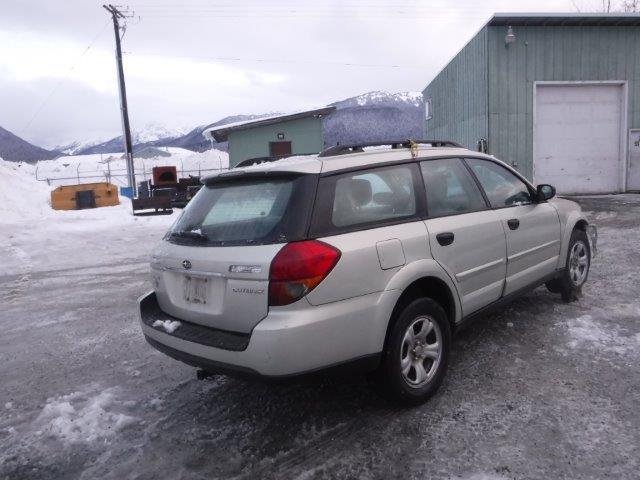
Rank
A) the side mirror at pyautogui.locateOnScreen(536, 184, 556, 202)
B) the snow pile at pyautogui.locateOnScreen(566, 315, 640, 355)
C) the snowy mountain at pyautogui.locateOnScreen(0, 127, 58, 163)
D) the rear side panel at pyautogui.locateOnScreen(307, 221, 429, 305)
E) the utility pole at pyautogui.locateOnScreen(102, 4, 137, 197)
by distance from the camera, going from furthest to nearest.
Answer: the snowy mountain at pyautogui.locateOnScreen(0, 127, 58, 163), the utility pole at pyautogui.locateOnScreen(102, 4, 137, 197), the side mirror at pyautogui.locateOnScreen(536, 184, 556, 202), the snow pile at pyautogui.locateOnScreen(566, 315, 640, 355), the rear side panel at pyautogui.locateOnScreen(307, 221, 429, 305)

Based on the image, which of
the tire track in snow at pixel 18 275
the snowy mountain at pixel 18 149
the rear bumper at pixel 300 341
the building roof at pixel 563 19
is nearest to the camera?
the rear bumper at pixel 300 341

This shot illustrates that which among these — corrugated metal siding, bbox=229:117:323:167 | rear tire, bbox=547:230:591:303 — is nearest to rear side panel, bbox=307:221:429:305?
rear tire, bbox=547:230:591:303

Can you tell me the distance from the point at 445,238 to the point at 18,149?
275ft

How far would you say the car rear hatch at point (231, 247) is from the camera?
8.81ft

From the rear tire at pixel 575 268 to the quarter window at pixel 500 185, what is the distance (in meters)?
0.95

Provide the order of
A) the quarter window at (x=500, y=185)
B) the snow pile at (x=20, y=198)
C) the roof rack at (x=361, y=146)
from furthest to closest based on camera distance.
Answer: the snow pile at (x=20, y=198) < the quarter window at (x=500, y=185) < the roof rack at (x=361, y=146)

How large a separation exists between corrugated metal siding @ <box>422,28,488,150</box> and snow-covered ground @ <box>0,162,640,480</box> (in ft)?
37.7

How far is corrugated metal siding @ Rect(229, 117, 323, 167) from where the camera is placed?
2606 cm

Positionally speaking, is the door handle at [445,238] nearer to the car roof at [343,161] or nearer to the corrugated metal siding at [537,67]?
the car roof at [343,161]

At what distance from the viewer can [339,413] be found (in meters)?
3.18

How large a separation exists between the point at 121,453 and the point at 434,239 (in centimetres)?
227

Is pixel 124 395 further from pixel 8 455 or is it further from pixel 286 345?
pixel 286 345

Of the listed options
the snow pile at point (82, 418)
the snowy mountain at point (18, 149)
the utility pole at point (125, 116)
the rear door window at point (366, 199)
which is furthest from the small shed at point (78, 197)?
the snowy mountain at point (18, 149)

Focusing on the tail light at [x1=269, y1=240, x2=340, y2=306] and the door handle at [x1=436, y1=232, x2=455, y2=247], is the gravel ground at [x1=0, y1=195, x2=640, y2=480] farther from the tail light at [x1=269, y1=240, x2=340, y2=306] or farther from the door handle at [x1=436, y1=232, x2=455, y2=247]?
the door handle at [x1=436, y1=232, x2=455, y2=247]
